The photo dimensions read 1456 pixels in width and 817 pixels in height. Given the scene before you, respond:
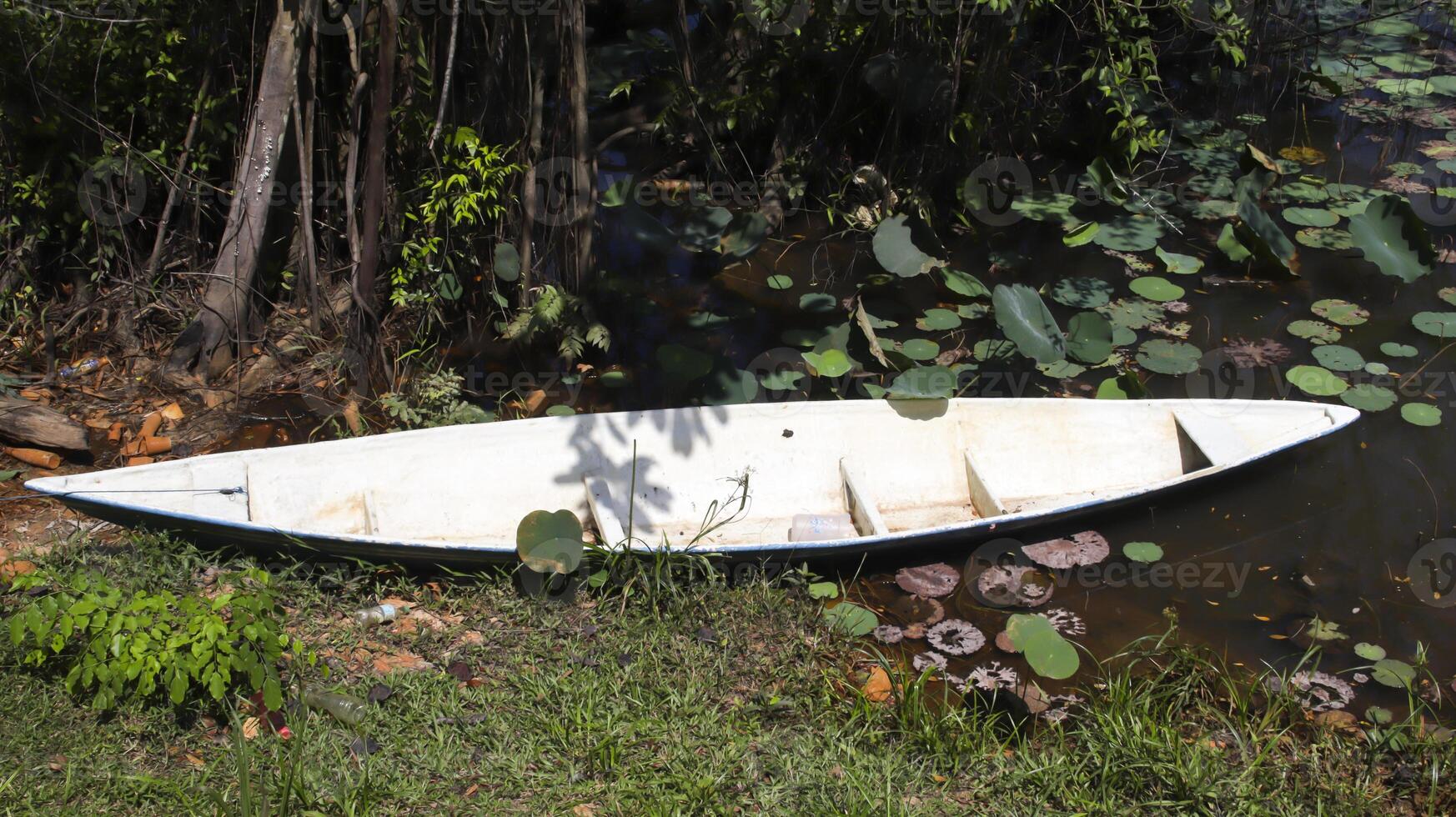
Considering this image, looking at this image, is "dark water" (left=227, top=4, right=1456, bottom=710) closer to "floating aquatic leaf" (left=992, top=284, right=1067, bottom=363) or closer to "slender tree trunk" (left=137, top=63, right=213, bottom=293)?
"floating aquatic leaf" (left=992, top=284, right=1067, bottom=363)

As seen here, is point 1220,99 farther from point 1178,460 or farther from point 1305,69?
point 1178,460

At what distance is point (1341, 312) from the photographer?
5.29 meters

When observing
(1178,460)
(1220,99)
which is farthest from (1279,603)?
(1220,99)

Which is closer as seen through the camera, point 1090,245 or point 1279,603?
point 1279,603

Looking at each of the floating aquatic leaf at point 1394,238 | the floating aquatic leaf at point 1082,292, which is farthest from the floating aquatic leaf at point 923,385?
the floating aquatic leaf at point 1394,238

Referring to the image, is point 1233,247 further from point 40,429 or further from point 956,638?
point 40,429

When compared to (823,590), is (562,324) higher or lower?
higher

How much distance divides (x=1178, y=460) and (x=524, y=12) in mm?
3111

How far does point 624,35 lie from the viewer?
6.98 metres

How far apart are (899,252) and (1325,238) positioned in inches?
95.5

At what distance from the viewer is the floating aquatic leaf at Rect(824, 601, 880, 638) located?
3588mm

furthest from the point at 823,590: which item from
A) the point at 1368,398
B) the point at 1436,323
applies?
the point at 1436,323

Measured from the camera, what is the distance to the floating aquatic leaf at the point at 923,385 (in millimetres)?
4227

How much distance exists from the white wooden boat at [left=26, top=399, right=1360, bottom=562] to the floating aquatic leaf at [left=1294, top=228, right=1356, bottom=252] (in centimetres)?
199
